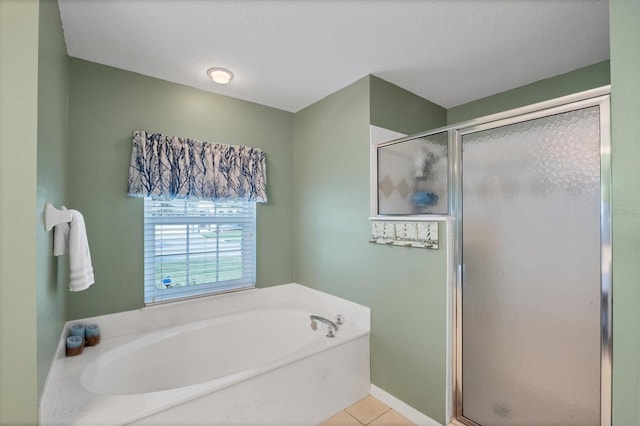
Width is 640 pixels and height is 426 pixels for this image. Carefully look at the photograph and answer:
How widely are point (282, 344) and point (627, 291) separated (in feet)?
7.59

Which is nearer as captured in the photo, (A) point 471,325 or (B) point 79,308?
(A) point 471,325

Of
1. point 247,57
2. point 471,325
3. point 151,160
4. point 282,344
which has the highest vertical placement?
point 247,57

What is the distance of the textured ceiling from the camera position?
1564 mm

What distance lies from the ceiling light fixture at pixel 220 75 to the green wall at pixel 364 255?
0.85 m

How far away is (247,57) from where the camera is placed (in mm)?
2037

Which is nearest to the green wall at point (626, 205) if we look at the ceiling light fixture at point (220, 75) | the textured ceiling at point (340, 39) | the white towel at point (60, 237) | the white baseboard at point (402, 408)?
the textured ceiling at point (340, 39)

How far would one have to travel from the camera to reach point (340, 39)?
1836 mm

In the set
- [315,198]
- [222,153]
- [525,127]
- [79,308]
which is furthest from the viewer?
[315,198]

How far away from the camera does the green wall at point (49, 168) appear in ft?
3.77

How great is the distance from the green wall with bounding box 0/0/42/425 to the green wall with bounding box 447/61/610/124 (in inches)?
122

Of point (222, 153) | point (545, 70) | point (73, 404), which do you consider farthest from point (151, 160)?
point (545, 70)

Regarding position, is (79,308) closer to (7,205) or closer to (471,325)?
(7,205)

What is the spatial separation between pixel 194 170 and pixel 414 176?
174 cm

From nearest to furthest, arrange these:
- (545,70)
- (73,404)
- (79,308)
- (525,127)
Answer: (73,404) → (525,127) → (79,308) → (545,70)
